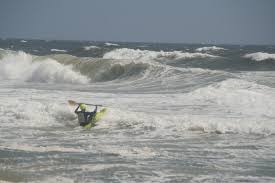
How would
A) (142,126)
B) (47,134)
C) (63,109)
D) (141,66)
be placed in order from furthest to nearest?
(141,66) < (63,109) < (142,126) < (47,134)

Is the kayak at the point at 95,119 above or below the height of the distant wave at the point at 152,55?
above

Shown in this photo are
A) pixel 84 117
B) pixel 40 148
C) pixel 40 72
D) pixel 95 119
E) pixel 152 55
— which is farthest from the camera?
pixel 152 55

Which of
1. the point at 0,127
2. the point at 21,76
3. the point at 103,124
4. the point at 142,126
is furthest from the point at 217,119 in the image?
the point at 21,76

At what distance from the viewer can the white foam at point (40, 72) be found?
30.9m

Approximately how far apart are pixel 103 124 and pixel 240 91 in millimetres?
7089

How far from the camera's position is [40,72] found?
32375 mm

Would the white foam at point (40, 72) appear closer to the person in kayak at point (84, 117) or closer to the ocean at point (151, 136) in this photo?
the ocean at point (151, 136)

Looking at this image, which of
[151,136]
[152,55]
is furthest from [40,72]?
[152,55]

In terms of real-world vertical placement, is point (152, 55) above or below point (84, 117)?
below

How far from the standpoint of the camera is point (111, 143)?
36.9 ft

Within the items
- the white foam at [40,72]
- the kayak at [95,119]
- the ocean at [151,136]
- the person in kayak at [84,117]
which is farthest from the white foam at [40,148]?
the white foam at [40,72]

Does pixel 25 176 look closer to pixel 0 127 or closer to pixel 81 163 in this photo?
pixel 81 163

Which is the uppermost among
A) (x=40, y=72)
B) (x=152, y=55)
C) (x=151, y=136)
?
(x=151, y=136)

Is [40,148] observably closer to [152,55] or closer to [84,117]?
[84,117]
